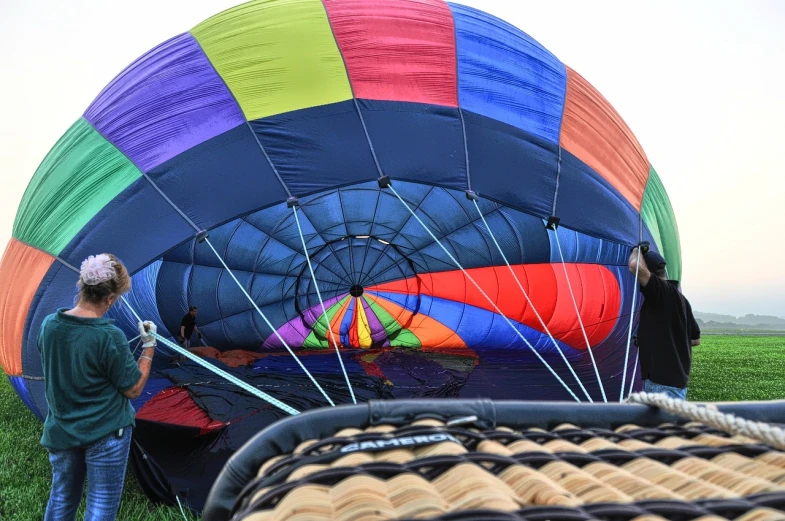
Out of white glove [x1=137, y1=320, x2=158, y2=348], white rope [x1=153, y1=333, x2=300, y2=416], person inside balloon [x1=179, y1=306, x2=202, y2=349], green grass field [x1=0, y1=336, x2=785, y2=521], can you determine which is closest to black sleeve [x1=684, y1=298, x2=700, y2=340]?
green grass field [x1=0, y1=336, x2=785, y2=521]

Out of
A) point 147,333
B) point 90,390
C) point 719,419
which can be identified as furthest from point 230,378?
point 719,419

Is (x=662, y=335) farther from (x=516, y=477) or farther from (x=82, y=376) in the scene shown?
(x=516, y=477)

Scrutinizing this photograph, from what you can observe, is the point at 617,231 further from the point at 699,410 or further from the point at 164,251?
the point at 699,410

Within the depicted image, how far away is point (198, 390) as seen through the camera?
14.1 ft

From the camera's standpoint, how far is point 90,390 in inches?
80.7

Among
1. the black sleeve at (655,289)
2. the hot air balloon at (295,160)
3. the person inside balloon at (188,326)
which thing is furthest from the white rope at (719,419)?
the person inside balloon at (188,326)

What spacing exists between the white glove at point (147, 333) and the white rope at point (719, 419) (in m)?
1.69

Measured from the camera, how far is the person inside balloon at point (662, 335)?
3.11m

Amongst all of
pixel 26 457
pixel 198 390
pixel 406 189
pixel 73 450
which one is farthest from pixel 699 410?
pixel 406 189

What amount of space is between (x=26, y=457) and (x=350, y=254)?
4.15 m

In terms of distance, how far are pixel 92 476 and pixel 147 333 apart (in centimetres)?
49

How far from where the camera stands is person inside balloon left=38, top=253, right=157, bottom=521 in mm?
2014

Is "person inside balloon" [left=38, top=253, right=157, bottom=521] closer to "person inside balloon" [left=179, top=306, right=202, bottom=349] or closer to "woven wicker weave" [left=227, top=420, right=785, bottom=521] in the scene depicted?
"woven wicker weave" [left=227, top=420, right=785, bottom=521]

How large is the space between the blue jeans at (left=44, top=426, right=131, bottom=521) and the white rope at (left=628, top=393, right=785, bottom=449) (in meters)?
1.76
